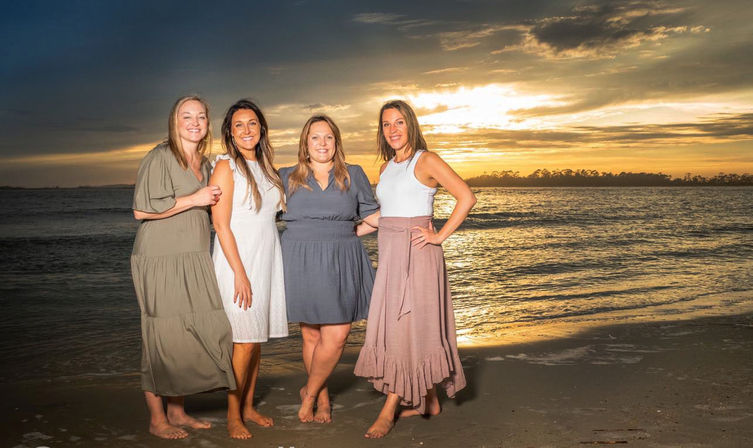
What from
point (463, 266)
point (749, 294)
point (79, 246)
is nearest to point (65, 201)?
point (79, 246)

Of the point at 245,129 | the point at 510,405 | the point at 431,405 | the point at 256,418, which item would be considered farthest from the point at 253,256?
the point at 510,405

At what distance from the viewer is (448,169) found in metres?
4.04

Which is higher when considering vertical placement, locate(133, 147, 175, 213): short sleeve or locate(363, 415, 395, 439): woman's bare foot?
locate(133, 147, 175, 213): short sleeve

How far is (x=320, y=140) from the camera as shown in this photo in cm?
418

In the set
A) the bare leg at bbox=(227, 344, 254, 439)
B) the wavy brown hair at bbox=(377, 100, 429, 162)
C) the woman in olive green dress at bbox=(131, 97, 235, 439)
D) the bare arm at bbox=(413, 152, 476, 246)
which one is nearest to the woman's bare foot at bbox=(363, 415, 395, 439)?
the bare leg at bbox=(227, 344, 254, 439)

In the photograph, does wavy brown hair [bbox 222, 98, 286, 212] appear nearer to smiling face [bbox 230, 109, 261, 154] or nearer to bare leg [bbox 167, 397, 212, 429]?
smiling face [bbox 230, 109, 261, 154]

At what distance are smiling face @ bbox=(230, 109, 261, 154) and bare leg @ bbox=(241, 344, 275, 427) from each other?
1410mm

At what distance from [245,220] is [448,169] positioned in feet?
4.60

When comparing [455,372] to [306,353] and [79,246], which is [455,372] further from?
[79,246]

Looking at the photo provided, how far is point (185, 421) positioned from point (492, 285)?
29.9 feet

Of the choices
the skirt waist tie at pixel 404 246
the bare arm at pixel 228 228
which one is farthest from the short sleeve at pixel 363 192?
the bare arm at pixel 228 228

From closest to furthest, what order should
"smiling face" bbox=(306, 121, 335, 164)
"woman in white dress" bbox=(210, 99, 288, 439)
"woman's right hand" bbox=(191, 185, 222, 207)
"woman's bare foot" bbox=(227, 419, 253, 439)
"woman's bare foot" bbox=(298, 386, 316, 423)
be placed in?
"woman's right hand" bbox=(191, 185, 222, 207), "woman in white dress" bbox=(210, 99, 288, 439), "woman's bare foot" bbox=(227, 419, 253, 439), "smiling face" bbox=(306, 121, 335, 164), "woman's bare foot" bbox=(298, 386, 316, 423)

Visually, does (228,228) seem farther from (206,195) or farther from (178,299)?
(178,299)

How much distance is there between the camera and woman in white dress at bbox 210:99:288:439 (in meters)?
3.95
